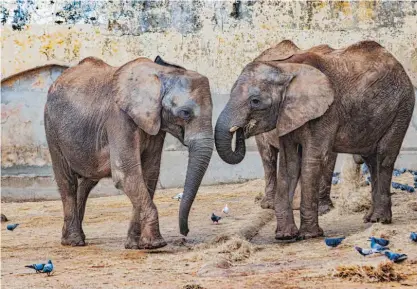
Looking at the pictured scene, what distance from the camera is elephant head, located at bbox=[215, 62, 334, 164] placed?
10422mm

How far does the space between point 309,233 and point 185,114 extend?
1686 millimetres

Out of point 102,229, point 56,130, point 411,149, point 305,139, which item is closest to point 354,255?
point 305,139

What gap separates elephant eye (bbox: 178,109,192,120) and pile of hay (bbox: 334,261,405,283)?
2618 millimetres

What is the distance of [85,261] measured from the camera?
9.85 meters

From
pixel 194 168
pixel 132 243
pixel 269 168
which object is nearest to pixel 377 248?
pixel 194 168

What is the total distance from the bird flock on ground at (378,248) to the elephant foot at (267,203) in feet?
13.3

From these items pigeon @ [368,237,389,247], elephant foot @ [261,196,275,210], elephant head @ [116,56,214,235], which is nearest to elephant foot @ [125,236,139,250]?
elephant head @ [116,56,214,235]

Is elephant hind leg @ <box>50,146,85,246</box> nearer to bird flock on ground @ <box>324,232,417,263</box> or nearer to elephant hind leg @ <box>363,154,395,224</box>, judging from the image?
bird flock on ground @ <box>324,232,417,263</box>

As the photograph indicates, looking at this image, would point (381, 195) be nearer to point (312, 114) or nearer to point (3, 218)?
point (312, 114)

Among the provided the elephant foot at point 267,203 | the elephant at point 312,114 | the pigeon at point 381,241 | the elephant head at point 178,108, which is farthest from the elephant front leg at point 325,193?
the pigeon at point 381,241

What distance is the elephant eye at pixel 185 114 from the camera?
10.1 m

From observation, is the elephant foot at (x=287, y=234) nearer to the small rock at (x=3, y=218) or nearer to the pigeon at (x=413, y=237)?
the pigeon at (x=413, y=237)

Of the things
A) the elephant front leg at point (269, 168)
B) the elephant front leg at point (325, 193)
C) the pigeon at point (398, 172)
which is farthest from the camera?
the pigeon at point (398, 172)

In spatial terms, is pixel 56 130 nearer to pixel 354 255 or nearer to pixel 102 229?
pixel 102 229
